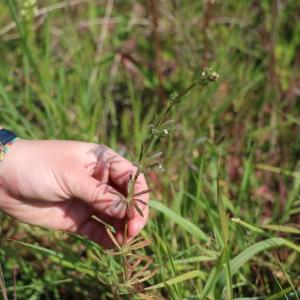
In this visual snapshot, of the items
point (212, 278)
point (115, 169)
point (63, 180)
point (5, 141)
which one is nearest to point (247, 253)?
point (212, 278)

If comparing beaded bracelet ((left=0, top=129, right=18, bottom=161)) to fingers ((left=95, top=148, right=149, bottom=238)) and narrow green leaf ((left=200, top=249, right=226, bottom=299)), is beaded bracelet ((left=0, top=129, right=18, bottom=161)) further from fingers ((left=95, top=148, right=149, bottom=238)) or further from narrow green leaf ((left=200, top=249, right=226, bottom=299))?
narrow green leaf ((left=200, top=249, right=226, bottom=299))

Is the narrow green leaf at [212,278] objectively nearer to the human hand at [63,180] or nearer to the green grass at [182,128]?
the green grass at [182,128]

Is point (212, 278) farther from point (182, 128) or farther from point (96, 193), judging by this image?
point (182, 128)

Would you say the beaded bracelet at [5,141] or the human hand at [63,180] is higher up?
the beaded bracelet at [5,141]

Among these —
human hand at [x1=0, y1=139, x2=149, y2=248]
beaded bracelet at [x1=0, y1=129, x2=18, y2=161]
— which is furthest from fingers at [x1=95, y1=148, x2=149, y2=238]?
beaded bracelet at [x1=0, y1=129, x2=18, y2=161]

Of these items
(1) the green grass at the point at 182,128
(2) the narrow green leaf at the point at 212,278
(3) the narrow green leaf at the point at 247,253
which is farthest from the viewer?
(1) the green grass at the point at 182,128

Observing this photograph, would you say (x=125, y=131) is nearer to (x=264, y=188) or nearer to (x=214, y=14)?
(x=264, y=188)

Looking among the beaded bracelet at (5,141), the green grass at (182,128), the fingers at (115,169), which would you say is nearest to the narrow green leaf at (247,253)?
the green grass at (182,128)
